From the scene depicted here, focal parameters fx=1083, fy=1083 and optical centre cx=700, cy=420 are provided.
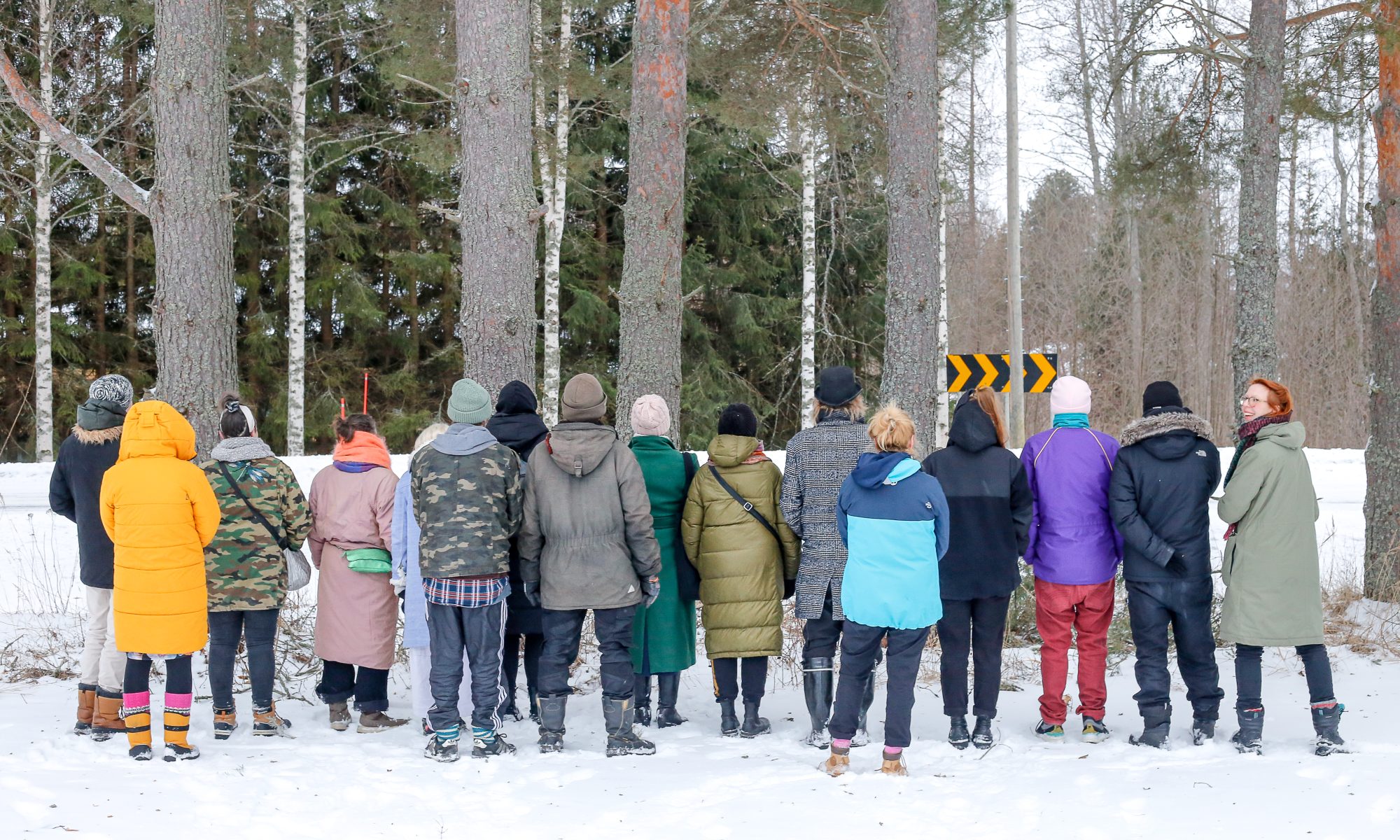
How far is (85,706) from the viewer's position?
589cm

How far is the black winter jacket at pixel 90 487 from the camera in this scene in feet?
19.0

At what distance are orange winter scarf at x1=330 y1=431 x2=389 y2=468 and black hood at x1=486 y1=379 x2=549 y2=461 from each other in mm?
635

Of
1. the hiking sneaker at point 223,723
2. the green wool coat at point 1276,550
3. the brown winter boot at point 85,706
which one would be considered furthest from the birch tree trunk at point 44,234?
the green wool coat at point 1276,550

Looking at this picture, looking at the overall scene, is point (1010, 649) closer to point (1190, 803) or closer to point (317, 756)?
point (1190, 803)

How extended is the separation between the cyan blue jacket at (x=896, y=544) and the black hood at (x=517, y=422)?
190cm

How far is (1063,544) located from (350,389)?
19.4 m

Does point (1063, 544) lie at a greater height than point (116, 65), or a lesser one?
lesser

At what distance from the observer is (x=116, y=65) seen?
854 inches

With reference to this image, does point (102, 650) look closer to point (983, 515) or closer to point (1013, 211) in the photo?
point (983, 515)

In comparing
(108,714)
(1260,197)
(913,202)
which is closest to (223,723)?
(108,714)

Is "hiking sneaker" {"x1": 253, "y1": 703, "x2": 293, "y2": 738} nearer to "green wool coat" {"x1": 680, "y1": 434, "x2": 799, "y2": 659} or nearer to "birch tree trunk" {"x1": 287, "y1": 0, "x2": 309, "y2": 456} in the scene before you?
"green wool coat" {"x1": 680, "y1": 434, "x2": 799, "y2": 659}

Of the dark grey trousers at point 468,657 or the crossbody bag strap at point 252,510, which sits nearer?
the dark grey trousers at point 468,657

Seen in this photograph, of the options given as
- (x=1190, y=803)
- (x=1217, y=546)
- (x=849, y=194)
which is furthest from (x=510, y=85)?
(x=849, y=194)

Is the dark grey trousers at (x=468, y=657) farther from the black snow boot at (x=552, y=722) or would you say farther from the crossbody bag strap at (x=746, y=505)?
the crossbody bag strap at (x=746, y=505)
